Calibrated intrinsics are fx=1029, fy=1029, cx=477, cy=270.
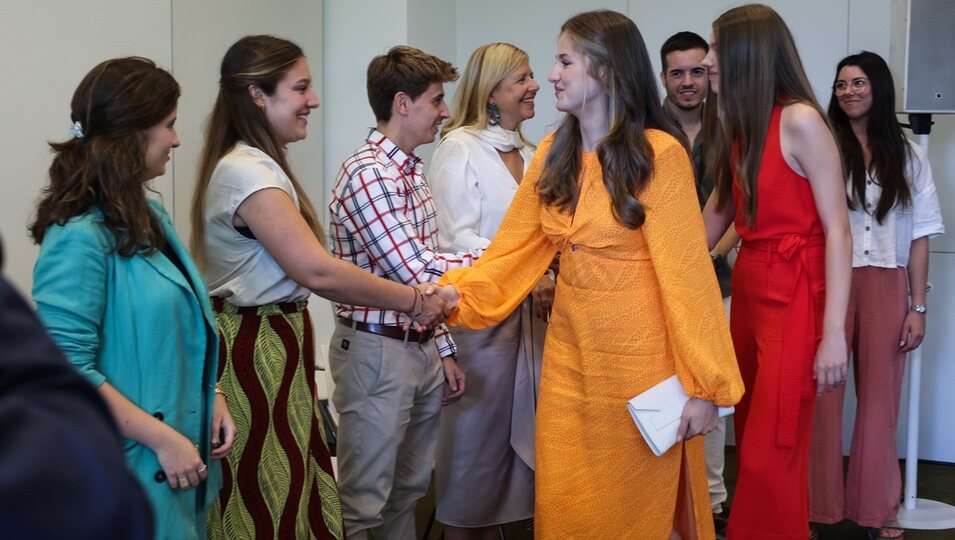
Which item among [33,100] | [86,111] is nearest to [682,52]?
[33,100]

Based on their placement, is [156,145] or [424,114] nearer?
[156,145]

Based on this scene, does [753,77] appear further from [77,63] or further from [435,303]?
[77,63]

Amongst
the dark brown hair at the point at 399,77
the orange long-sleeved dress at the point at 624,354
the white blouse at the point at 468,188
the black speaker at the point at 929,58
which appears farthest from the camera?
the black speaker at the point at 929,58

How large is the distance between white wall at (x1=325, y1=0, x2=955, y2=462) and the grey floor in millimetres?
221

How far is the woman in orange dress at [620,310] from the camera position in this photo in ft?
7.14

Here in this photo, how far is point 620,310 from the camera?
2.25 m

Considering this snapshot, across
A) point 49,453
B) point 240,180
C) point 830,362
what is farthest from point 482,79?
point 49,453

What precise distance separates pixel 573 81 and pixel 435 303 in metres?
0.62

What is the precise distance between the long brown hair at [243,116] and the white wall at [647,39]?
2.20 metres

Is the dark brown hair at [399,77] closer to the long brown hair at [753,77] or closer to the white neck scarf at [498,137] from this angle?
the white neck scarf at [498,137]

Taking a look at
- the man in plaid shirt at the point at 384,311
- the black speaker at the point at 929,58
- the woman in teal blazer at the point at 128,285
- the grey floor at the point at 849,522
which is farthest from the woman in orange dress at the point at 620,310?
the black speaker at the point at 929,58

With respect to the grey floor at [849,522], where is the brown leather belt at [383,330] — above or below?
above

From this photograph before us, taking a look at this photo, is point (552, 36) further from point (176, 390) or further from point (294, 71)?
point (176, 390)

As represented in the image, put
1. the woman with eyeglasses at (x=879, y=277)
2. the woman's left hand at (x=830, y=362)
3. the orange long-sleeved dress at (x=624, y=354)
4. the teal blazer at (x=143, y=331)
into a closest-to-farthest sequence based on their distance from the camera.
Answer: the teal blazer at (x=143, y=331) < the orange long-sleeved dress at (x=624, y=354) < the woman's left hand at (x=830, y=362) < the woman with eyeglasses at (x=879, y=277)
